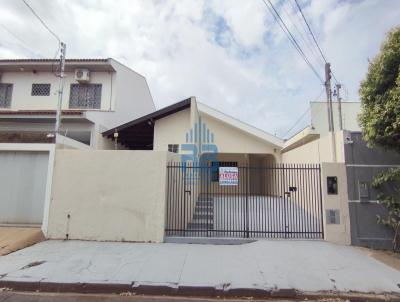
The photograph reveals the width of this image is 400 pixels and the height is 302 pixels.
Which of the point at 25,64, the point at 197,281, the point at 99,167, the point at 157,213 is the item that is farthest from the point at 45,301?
the point at 25,64

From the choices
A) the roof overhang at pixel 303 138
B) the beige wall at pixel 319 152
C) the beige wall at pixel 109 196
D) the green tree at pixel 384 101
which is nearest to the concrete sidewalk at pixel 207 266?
the beige wall at pixel 109 196

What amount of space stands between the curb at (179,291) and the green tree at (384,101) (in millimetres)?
3340

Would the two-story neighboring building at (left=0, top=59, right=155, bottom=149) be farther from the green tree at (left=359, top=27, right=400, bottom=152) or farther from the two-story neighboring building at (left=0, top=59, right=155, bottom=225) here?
the green tree at (left=359, top=27, right=400, bottom=152)

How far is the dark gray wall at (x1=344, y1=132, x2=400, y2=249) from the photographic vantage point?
738 cm

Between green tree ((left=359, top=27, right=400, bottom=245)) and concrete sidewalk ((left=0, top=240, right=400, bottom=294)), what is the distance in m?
2.38

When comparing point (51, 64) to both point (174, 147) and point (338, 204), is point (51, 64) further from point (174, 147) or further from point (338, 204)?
point (338, 204)

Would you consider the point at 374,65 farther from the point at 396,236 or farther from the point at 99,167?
the point at 99,167

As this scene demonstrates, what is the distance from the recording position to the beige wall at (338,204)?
7.49 m

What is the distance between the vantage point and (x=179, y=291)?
4.84 meters

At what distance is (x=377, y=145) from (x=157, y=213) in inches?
227

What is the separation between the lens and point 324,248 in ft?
22.9

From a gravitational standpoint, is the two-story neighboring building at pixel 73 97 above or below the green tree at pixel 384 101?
above

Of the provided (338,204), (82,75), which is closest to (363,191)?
(338,204)

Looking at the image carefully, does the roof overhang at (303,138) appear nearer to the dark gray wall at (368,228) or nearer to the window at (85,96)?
the dark gray wall at (368,228)
